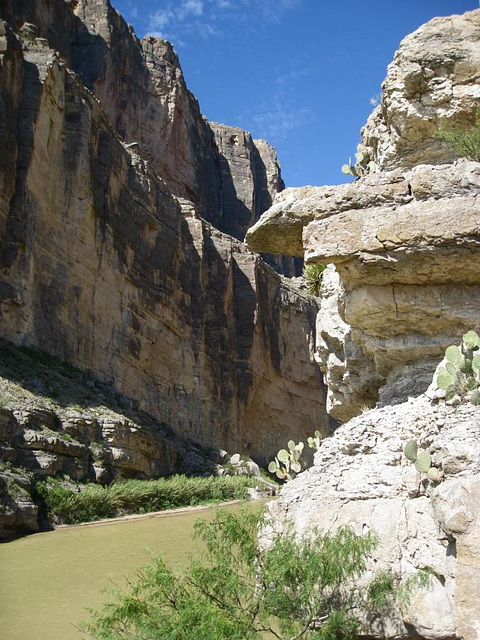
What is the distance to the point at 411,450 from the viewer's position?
926 cm

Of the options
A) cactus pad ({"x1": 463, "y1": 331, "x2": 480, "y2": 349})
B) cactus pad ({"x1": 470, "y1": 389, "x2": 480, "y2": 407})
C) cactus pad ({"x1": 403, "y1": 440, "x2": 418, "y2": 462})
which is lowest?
cactus pad ({"x1": 403, "y1": 440, "x2": 418, "y2": 462})

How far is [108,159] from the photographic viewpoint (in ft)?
130

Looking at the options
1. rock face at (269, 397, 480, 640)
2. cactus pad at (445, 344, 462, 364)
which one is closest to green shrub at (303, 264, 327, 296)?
rock face at (269, 397, 480, 640)

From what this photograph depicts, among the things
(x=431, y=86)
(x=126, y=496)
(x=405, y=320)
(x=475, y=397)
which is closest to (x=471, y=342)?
(x=475, y=397)

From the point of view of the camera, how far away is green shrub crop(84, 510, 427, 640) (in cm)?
838

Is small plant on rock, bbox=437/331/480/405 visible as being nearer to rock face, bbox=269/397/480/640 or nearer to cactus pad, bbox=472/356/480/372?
cactus pad, bbox=472/356/480/372

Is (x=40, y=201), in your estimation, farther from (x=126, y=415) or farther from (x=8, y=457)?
(x=8, y=457)

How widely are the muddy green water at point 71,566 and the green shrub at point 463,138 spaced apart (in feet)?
24.1

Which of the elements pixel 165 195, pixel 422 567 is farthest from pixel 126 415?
pixel 422 567

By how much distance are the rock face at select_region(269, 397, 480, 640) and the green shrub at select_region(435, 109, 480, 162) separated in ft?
14.5

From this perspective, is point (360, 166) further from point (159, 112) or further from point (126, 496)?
point (159, 112)

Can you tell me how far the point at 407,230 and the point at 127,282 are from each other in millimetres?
30172

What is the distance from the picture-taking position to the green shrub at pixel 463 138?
1247 cm

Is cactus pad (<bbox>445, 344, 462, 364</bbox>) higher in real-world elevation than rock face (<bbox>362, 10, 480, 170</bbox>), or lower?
lower
